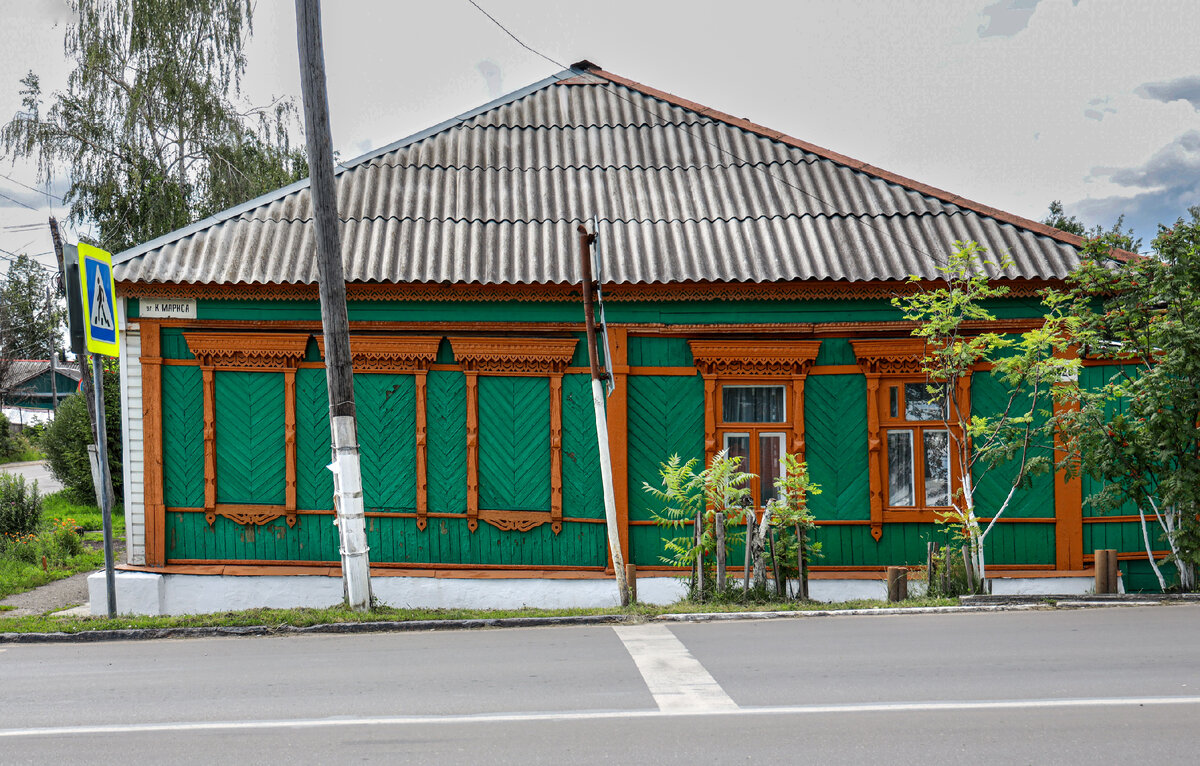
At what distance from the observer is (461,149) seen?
12281 mm

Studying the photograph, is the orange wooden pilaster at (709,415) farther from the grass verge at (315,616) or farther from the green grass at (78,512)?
the green grass at (78,512)

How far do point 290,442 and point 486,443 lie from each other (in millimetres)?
2388

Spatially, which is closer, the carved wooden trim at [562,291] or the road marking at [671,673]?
the road marking at [671,673]

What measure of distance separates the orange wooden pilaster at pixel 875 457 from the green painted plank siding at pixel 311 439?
6.60 meters

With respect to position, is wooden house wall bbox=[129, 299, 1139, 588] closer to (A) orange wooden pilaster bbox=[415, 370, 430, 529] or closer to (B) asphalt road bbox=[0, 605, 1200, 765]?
(A) orange wooden pilaster bbox=[415, 370, 430, 529]

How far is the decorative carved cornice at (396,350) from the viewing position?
34.6ft

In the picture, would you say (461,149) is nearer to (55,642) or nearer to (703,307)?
(703,307)

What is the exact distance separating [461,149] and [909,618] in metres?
8.47

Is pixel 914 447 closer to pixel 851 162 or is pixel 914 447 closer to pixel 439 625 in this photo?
pixel 851 162

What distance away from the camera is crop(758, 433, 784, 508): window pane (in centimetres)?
1070

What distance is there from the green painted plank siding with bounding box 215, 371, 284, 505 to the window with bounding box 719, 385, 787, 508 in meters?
5.50

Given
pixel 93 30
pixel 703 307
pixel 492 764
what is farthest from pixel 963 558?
pixel 93 30

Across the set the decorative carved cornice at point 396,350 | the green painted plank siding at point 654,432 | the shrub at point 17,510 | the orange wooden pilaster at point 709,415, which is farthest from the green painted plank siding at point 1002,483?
the shrub at point 17,510

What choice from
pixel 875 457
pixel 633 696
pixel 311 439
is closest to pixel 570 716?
pixel 633 696
